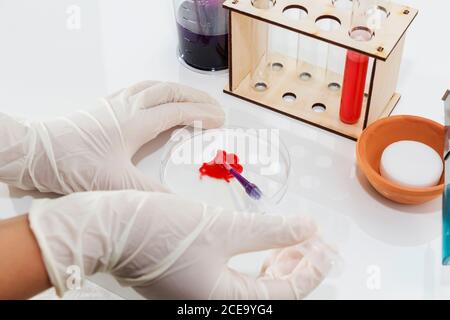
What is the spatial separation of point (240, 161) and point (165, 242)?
0.30 meters

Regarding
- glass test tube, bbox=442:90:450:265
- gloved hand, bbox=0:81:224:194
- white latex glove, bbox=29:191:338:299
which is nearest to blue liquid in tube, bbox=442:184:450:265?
glass test tube, bbox=442:90:450:265

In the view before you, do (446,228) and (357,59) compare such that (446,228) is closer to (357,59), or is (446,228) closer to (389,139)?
(389,139)

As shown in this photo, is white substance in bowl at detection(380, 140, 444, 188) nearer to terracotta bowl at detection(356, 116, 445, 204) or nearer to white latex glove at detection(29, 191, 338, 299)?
terracotta bowl at detection(356, 116, 445, 204)

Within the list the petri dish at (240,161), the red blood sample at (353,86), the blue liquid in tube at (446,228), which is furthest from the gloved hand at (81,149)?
the blue liquid in tube at (446,228)

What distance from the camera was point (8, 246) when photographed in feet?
3.30

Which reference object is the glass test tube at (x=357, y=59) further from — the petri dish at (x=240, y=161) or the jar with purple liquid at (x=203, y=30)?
the jar with purple liquid at (x=203, y=30)

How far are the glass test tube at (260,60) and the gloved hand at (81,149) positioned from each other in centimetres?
26

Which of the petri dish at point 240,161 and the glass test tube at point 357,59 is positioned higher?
the glass test tube at point 357,59

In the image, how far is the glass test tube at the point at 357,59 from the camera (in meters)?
1.23

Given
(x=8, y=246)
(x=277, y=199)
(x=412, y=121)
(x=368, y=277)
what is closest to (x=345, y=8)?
(x=412, y=121)

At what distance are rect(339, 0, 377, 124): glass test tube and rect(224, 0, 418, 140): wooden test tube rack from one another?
0.02 metres

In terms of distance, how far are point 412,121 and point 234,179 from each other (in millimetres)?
335

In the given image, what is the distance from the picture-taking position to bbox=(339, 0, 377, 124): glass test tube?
1230 mm

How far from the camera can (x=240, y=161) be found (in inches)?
50.6
